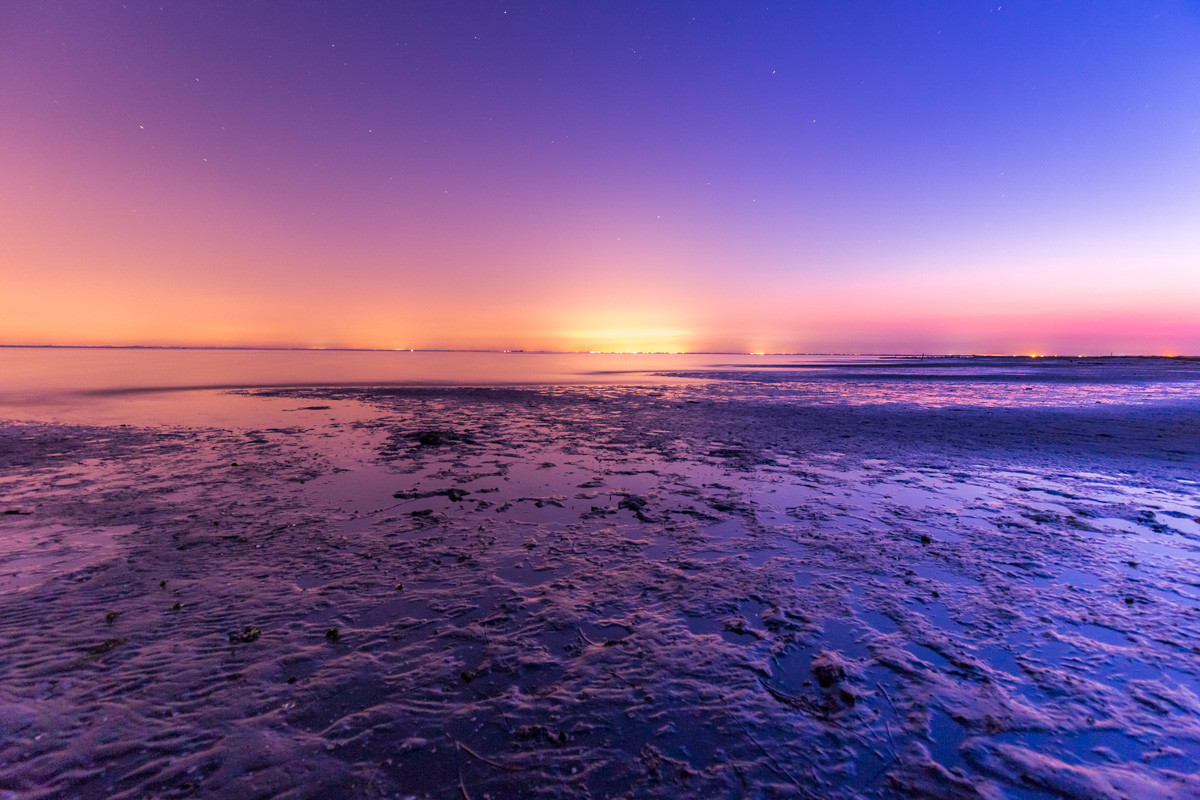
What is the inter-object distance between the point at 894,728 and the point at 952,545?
13.7 feet

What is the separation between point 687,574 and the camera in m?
5.57

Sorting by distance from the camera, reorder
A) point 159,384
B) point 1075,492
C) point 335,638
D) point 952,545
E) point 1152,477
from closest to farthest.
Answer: point 335,638 < point 952,545 < point 1075,492 < point 1152,477 < point 159,384

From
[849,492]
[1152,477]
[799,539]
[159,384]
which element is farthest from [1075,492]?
[159,384]

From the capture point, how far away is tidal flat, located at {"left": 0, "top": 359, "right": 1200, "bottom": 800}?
292 cm

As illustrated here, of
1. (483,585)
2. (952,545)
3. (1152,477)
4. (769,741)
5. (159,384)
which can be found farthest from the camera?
(159,384)

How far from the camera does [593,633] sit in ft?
14.3

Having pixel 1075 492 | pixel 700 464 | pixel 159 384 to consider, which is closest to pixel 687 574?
pixel 700 464

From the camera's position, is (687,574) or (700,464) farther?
(700,464)

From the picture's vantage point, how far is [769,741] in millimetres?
3148

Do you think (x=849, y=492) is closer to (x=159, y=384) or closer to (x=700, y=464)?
(x=700, y=464)

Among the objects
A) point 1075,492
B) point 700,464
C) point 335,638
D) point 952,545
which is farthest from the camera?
point 700,464

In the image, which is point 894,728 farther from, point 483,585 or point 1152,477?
point 1152,477

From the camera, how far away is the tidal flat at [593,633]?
292cm

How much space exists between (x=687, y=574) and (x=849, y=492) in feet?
16.1
